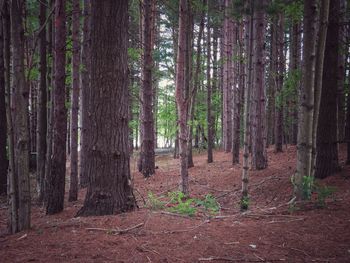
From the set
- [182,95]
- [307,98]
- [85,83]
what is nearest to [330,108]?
[307,98]

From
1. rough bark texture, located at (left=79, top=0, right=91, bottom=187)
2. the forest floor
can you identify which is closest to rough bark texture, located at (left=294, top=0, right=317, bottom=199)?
the forest floor

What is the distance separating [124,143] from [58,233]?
190 centimetres

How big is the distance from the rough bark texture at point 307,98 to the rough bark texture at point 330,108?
9.44ft

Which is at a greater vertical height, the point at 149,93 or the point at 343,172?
the point at 149,93

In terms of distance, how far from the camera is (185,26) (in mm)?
8570

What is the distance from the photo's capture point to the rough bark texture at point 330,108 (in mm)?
8562

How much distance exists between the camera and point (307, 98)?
20.0ft

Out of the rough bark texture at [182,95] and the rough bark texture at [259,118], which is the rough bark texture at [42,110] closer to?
the rough bark texture at [182,95]

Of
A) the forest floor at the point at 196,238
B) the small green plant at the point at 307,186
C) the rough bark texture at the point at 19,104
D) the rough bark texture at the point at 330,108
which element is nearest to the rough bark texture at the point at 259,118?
the rough bark texture at the point at 330,108

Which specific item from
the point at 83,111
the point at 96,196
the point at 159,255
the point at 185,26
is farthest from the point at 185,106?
the point at 159,255

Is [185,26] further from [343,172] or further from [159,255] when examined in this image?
[159,255]

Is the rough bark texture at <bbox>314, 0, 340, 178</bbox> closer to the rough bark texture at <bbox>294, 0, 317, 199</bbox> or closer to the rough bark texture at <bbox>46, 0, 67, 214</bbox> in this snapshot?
the rough bark texture at <bbox>294, 0, 317, 199</bbox>

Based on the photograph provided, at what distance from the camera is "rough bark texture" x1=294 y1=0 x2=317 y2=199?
6.03 meters

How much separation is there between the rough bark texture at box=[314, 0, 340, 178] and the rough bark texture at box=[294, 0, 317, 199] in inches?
113
